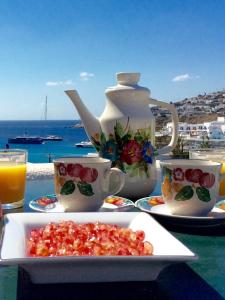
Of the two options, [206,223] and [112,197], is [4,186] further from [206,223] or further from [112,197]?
[206,223]

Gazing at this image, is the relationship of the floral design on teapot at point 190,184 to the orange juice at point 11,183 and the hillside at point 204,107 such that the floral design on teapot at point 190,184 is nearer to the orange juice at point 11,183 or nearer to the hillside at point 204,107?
the orange juice at point 11,183

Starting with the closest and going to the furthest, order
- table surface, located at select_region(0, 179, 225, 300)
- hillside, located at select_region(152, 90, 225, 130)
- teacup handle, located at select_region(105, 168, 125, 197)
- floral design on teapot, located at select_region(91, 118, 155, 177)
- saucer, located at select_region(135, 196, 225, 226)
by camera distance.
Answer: table surface, located at select_region(0, 179, 225, 300)
saucer, located at select_region(135, 196, 225, 226)
teacup handle, located at select_region(105, 168, 125, 197)
floral design on teapot, located at select_region(91, 118, 155, 177)
hillside, located at select_region(152, 90, 225, 130)

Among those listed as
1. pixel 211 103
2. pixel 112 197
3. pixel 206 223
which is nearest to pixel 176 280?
pixel 206 223

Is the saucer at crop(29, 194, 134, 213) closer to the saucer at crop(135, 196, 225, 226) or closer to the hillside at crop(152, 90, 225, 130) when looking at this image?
the saucer at crop(135, 196, 225, 226)

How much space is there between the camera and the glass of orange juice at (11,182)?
79 centimetres

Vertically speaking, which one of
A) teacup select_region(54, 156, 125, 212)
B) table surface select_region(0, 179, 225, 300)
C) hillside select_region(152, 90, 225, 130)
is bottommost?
table surface select_region(0, 179, 225, 300)

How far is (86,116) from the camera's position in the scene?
91 cm

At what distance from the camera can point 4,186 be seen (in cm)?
80

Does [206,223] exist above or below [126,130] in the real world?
below

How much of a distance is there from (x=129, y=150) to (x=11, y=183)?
0.25 meters

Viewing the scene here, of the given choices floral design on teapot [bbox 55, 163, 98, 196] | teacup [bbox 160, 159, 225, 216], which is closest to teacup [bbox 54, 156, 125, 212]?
floral design on teapot [bbox 55, 163, 98, 196]

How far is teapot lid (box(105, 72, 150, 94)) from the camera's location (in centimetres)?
88

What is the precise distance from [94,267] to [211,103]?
3438 centimetres

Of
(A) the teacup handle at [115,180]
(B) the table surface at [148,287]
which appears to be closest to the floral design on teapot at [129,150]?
(A) the teacup handle at [115,180]
